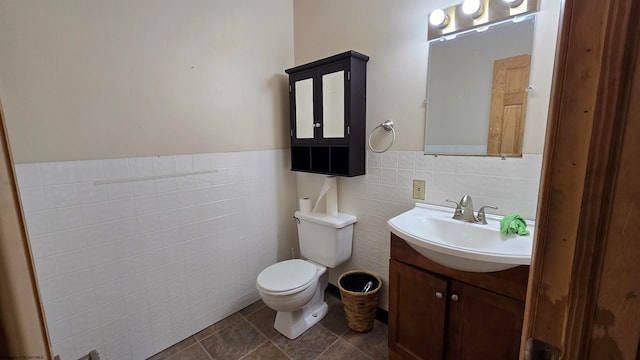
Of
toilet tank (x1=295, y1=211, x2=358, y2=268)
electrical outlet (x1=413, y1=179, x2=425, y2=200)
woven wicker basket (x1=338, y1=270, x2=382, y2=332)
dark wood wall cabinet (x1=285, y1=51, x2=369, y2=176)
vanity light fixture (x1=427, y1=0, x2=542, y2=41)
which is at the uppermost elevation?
vanity light fixture (x1=427, y1=0, x2=542, y2=41)

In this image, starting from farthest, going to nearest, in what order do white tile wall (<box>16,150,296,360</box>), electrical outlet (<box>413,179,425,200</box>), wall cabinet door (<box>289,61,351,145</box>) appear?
wall cabinet door (<box>289,61,351,145</box>)
electrical outlet (<box>413,179,425,200</box>)
white tile wall (<box>16,150,296,360</box>)

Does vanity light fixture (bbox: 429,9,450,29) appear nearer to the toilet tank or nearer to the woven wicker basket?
the toilet tank

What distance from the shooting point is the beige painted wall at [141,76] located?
1188 millimetres

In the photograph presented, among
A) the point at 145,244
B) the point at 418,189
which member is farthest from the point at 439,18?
the point at 145,244

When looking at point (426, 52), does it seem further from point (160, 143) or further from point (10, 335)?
point (10, 335)

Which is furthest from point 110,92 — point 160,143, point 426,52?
point 426,52

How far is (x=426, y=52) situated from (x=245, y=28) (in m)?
1.23

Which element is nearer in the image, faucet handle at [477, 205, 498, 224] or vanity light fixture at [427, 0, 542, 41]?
vanity light fixture at [427, 0, 542, 41]

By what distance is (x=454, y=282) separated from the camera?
121 centimetres

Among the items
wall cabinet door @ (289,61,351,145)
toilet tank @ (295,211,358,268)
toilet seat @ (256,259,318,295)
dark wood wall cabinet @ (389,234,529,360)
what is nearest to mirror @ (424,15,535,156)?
wall cabinet door @ (289,61,351,145)

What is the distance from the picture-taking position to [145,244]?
157 cm

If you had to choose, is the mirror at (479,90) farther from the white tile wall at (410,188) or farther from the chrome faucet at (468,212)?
the chrome faucet at (468,212)

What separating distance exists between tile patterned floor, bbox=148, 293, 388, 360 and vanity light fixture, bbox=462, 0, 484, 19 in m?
1.91

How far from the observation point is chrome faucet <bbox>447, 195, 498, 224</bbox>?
136 cm
